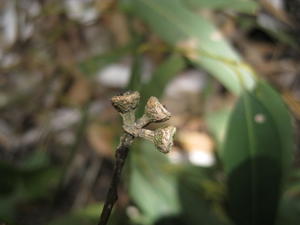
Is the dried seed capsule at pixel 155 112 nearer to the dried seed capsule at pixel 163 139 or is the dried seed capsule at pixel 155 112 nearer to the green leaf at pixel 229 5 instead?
the dried seed capsule at pixel 163 139

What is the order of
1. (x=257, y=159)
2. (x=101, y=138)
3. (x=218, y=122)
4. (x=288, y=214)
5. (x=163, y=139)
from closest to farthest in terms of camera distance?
(x=163, y=139) → (x=257, y=159) → (x=288, y=214) → (x=218, y=122) → (x=101, y=138)

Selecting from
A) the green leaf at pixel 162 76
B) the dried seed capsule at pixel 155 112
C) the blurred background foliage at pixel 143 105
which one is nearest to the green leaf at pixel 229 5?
the blurred background foliage at pixel 143 105

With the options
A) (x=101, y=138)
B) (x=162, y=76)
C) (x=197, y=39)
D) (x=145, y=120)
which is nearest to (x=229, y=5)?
(x=197, y=39)

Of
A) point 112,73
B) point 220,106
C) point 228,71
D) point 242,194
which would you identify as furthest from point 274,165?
point 112,73

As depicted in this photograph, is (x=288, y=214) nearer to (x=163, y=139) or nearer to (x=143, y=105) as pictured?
(x=143, y=105)

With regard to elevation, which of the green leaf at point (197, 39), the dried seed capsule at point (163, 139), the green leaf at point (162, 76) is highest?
the green leaf at point (197, 39)
